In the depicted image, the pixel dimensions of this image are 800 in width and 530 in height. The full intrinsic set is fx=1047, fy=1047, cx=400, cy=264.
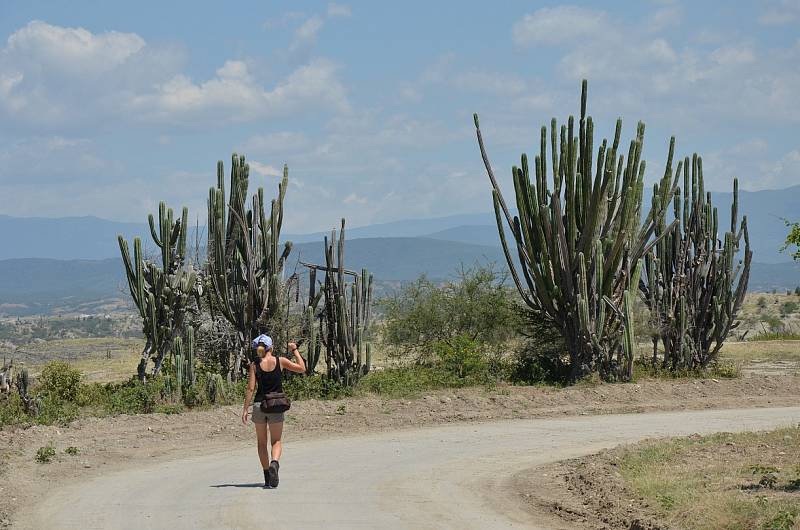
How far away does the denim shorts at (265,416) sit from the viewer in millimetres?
12359

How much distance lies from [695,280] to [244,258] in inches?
416

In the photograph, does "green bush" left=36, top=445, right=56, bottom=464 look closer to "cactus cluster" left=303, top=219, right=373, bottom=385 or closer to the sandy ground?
the sandy ground

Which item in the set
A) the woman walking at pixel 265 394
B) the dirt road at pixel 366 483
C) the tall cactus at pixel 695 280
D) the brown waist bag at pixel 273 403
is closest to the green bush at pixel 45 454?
the dirt road at pixel 366 483

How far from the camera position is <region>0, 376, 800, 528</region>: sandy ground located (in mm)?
12796

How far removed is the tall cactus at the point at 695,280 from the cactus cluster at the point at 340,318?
7086 mm

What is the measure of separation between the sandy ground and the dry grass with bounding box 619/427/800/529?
4.77ft

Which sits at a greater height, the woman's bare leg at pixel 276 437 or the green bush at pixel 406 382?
the woman's bare leg at pixel 276 437

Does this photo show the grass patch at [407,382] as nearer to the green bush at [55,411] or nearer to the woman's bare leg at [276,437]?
the green bush at [55,411]

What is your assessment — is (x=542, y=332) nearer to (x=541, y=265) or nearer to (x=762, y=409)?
(x=541, y=265)

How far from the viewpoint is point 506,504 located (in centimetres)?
1144

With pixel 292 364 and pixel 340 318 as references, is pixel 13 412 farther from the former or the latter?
pixel 292 364

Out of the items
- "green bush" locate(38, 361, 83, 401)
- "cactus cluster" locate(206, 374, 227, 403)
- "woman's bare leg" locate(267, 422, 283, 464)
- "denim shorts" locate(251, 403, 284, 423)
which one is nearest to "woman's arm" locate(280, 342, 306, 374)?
"denim shorts" locate(251, 403, 284, 423)

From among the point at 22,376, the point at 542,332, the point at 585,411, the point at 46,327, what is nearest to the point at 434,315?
the point at 542,332

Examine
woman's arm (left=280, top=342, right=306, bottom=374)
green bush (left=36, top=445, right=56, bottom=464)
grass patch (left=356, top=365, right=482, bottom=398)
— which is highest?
woman's arm (left=280, top=342, right=306, bottom=374)
